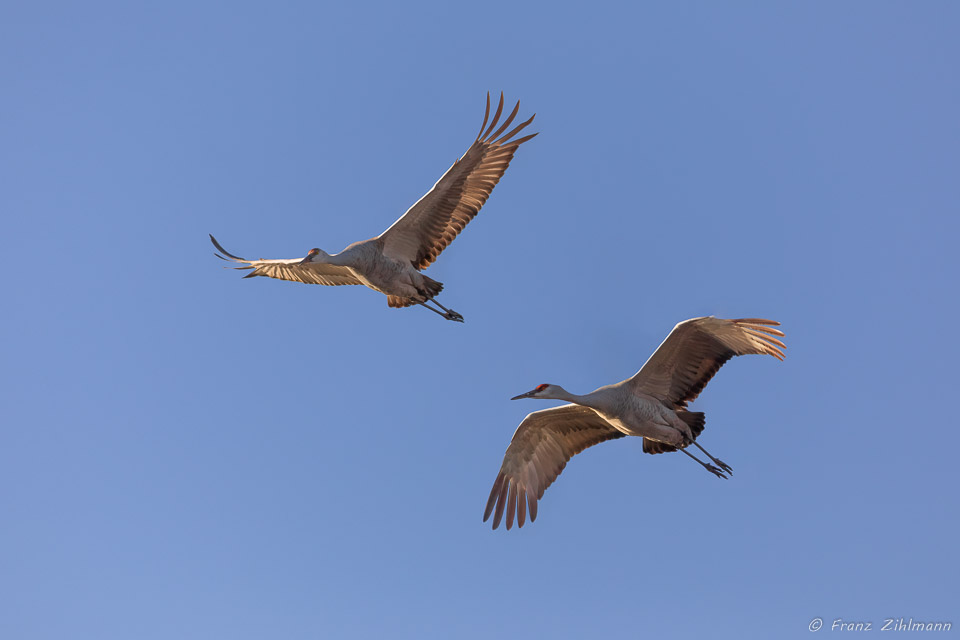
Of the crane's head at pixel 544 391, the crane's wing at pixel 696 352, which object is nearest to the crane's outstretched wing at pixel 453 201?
the crane's head at pixel 544 391

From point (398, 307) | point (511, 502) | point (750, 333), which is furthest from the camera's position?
point (398, 307)

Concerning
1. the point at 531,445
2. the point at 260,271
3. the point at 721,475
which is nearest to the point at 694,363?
the point at 721,475

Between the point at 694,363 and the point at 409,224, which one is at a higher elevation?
the point at 409,224

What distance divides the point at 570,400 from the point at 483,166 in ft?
13.5

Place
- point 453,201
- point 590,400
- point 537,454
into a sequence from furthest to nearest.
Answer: point 453,201 → point 537,454 → point 590,400

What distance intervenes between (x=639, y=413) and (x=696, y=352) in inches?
47.8

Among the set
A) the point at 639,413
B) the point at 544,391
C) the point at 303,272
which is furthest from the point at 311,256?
the point at 639,413

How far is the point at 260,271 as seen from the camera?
16859 mm

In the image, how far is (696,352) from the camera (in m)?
13.9

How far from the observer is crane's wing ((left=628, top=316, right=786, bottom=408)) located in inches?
527

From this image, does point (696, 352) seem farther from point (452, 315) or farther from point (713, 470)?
point (452, 315)

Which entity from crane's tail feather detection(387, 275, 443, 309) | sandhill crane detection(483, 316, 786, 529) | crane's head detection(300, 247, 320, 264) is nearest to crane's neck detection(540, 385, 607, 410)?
sandhill crane detection(483, 316, 786, 529)

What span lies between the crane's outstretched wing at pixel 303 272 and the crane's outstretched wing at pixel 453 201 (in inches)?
46.9

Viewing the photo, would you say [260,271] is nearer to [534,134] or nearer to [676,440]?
[534,134]
